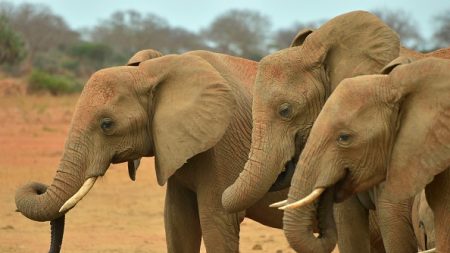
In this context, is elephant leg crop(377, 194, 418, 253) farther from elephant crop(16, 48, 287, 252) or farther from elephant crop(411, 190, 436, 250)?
elephant crop(16, 48, 287, 252)

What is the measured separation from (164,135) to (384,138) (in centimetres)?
175

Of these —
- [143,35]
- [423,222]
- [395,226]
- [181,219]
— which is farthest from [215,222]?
[143,35]

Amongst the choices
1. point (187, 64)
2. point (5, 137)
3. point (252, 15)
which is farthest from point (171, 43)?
point (187, 64)

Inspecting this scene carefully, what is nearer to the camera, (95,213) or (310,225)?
(310,225)

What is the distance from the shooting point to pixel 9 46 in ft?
98.0

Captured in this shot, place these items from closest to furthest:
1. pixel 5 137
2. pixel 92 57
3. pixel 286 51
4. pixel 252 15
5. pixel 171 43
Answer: pixel 286 51 < pixel 5 137 < pixel 92 57 < pixel 171 43 < pixel 252 15

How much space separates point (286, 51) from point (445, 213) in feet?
4.90

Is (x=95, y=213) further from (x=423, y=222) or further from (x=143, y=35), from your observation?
(x=143, y=35)

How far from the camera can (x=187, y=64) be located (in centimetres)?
679

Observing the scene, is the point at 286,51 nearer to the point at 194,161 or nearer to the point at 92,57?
the point at 194,161

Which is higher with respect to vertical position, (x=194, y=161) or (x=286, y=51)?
(x=286, y=51)

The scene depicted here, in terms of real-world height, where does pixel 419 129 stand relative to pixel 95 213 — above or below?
below

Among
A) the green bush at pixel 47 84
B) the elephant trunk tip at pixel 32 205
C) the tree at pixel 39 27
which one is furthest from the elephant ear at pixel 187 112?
the tree at pixel 39 27

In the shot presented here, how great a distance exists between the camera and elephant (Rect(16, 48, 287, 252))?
6.53 m
